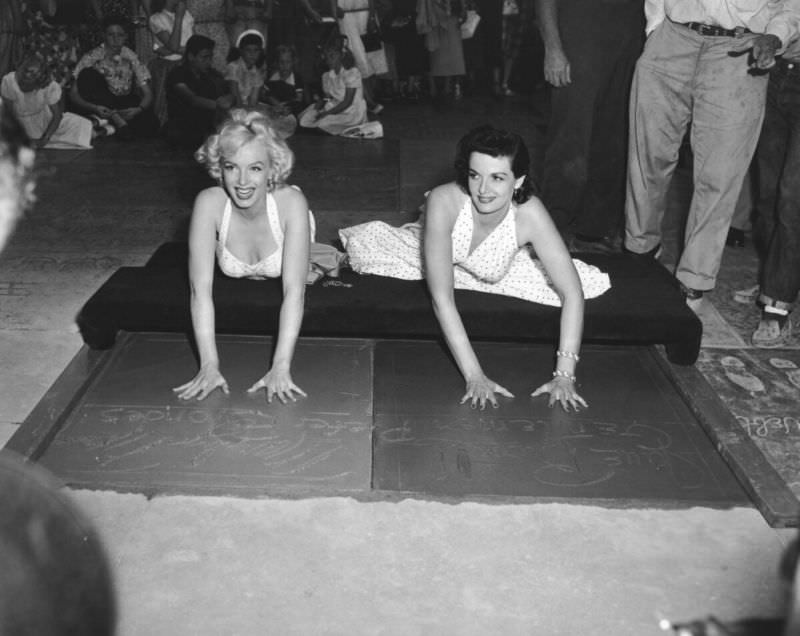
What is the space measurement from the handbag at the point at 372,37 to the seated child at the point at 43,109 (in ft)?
10.2

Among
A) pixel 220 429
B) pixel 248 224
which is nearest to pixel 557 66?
pixel 248 224

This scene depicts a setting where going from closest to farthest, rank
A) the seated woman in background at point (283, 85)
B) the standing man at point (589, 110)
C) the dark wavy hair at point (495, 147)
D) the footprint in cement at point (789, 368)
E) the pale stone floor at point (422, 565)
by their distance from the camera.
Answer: the pale stone floor at point (422, 565), the dark wavy hair at point (495, 147), the footprint in cement at point (789, 368), the standing man at point (589, 110), the seated woman in background at point (283, 85)

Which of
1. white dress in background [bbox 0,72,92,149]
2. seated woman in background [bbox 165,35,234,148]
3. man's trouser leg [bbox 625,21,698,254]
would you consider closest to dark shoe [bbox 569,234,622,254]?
man's trouser leg [bbox 625,21,698,254]

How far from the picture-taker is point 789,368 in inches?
166

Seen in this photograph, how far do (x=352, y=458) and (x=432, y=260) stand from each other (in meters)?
0.90

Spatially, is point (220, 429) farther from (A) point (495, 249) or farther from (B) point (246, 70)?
(B) point (246, 70)

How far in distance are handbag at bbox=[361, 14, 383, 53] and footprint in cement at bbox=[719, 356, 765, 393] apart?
682 centimetres

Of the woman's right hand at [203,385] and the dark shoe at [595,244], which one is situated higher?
the woman's right hand at [203,385]

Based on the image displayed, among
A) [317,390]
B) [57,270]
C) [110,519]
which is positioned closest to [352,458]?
[317,390]

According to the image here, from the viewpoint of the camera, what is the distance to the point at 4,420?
3551 mm

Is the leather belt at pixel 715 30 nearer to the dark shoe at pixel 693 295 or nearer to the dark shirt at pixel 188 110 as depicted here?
the dark shoe at pixel 693 295

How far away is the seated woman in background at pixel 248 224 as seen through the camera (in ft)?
12.3

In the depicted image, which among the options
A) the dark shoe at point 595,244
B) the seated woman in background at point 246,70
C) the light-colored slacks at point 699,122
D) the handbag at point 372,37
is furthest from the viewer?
the handbag at point 372,37

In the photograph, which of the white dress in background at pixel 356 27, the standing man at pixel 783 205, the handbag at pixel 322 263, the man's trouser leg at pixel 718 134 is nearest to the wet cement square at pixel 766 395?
the standing man at pixel 783 205
